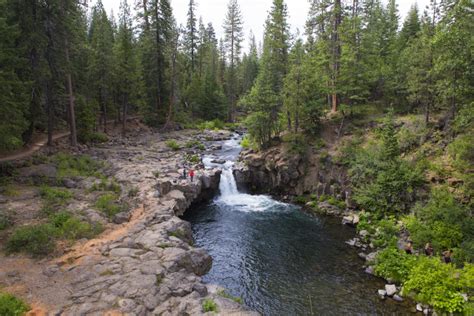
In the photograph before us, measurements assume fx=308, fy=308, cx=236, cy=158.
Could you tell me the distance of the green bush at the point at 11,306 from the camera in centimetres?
799

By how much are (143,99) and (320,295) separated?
1315 inches

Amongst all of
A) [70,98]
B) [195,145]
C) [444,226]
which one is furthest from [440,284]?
[195,145]

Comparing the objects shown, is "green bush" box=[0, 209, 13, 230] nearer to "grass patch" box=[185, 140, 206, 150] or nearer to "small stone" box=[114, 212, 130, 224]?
"small stone" box=[114, 212, 130, 224]

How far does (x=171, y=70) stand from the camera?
39.6m

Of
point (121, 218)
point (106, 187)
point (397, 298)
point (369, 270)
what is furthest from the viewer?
point (106, 187)

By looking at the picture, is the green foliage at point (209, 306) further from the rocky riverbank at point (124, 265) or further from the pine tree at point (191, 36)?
the pine tree at point (191, 36)

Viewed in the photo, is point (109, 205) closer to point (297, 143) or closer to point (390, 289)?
point (390, 289)

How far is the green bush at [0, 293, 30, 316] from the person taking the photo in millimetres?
7991

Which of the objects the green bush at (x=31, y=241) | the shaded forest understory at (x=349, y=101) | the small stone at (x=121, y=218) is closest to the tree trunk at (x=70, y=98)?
the shaded forest understory at (x=349, y=101)

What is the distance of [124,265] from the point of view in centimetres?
1087

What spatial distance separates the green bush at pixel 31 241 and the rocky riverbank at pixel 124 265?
39 centimetres

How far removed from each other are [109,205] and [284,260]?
9254mm

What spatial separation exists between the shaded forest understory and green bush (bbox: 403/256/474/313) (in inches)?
1.5

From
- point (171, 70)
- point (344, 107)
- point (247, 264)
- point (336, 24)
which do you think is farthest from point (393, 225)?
point (171, 70)
